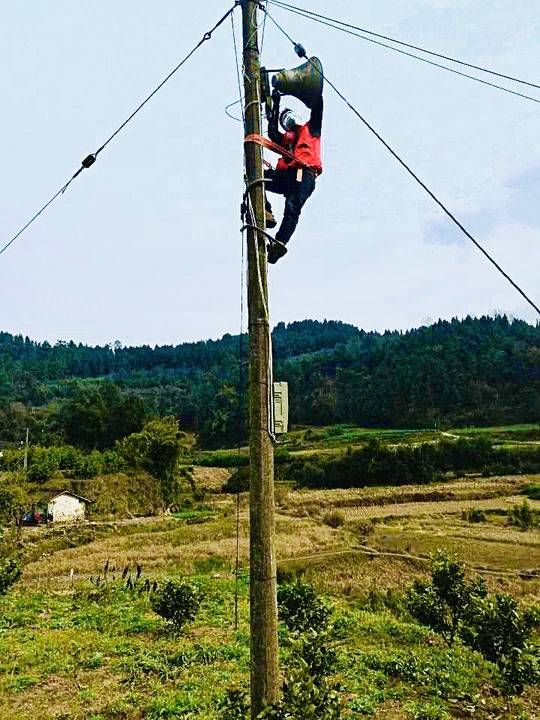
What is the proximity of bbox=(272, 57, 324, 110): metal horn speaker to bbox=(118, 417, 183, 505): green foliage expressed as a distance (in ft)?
130

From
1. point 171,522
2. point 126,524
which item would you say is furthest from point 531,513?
point 126,524

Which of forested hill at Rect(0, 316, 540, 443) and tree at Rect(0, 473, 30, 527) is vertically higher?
forested hill at Rect(0, 316, 540, 443)

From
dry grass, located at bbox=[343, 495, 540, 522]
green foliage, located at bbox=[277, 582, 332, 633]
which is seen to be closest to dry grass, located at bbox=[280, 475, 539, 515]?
dry grass, located at bbox=[343, 495, 540, 522]

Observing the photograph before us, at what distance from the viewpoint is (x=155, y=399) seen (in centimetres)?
12325

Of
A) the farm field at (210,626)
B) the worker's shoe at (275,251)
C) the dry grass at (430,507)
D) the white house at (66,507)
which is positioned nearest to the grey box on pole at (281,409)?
the worker's shoe at (275,251)

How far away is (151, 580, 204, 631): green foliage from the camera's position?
10531mm

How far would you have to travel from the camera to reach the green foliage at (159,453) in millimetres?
42844

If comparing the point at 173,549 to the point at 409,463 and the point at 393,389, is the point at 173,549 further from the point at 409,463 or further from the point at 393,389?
the point at 393,389

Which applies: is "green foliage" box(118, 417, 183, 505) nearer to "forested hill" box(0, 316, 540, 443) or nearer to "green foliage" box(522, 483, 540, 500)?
"forested hill" box(0, 316, 540, 443)

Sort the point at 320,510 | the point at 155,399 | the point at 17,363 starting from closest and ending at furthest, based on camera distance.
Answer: the point at 320,510
the point at 155,399
the point at 17,363

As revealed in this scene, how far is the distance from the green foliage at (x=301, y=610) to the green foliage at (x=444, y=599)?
1822mm

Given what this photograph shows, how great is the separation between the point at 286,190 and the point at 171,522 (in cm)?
3450

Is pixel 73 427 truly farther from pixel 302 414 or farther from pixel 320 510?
pixel 302 414

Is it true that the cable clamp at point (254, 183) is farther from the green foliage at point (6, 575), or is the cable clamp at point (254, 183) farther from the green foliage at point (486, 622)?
the green foliage at point (6, 575)
